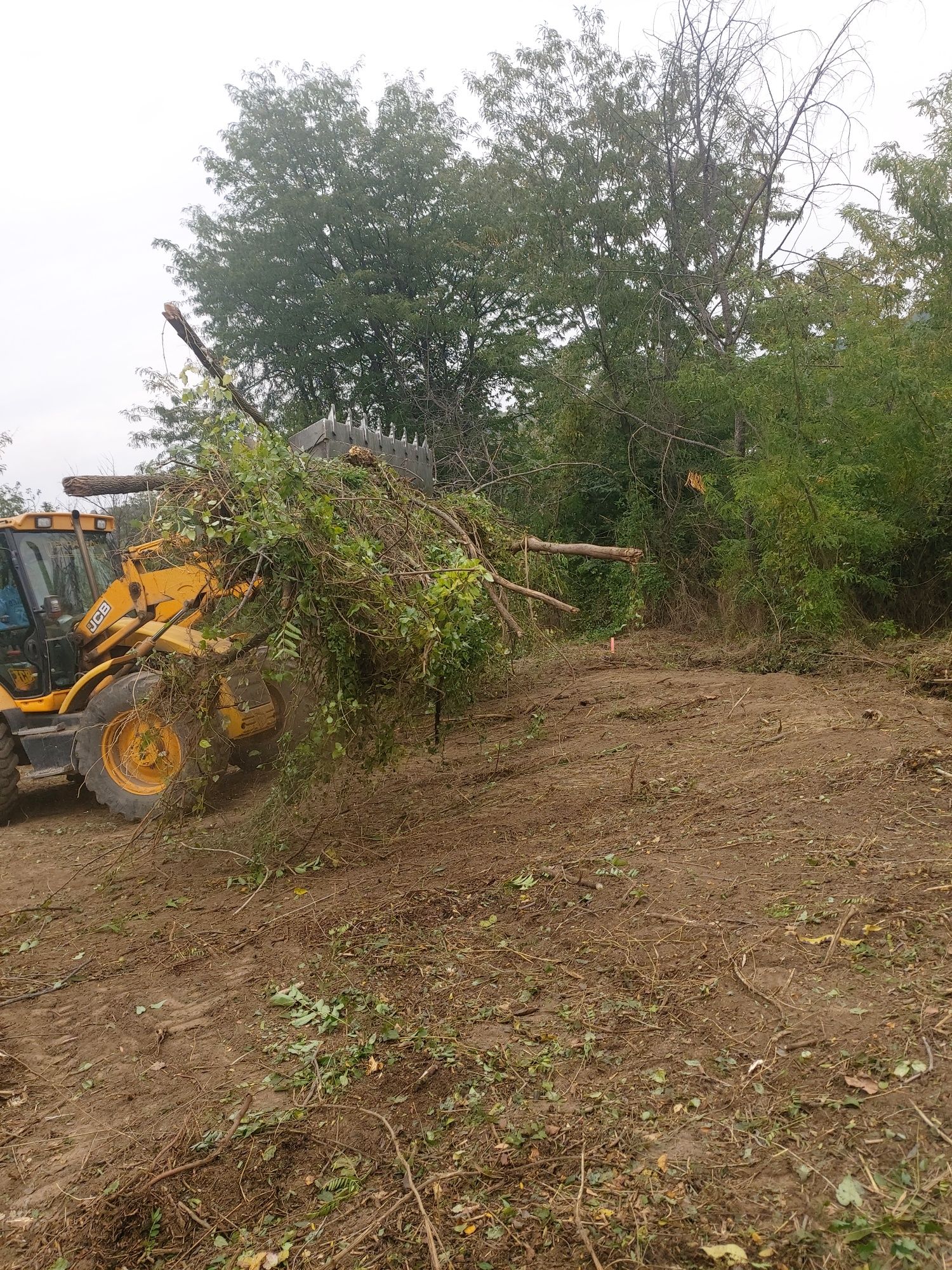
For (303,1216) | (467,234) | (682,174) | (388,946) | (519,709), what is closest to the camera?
(303,1216)

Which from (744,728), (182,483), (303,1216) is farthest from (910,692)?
(303,1216)

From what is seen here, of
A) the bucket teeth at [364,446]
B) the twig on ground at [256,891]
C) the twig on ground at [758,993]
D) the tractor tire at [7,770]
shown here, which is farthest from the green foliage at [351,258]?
the twig on ground at [758,993]

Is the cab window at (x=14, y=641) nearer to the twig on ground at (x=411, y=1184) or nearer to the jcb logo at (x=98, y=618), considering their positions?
the jcb logo at (x=98, y=618)

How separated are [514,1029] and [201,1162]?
114 centimetres

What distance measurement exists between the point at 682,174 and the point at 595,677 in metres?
7.50

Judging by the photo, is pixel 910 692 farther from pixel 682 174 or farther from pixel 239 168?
pixel 239 168

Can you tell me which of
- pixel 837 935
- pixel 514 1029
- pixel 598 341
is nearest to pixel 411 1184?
pixel 514 1029

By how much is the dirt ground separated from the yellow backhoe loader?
1066 mm

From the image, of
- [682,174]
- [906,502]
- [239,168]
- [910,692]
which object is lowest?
[910,692]

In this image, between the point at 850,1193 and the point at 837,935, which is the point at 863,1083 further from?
the point at 837,935

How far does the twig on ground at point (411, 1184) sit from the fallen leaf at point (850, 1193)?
40.4 inches

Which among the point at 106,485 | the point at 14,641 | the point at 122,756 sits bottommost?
the point at 122,756

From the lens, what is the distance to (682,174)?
13109 millimetres

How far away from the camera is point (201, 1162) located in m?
2.91
